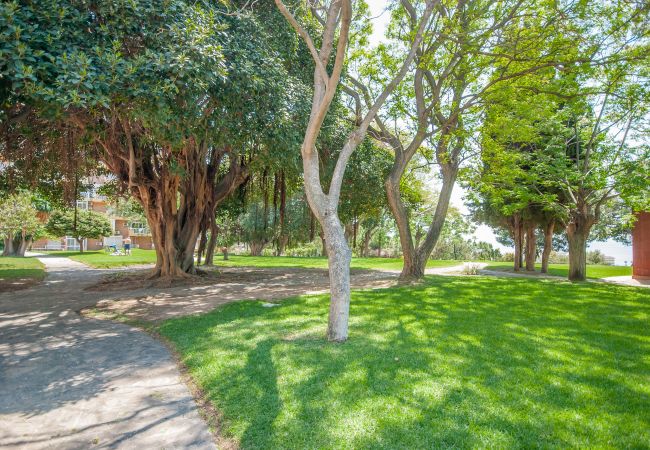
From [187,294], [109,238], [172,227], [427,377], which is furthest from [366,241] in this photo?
[109,238]

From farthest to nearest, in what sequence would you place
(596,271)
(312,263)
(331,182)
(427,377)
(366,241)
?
1. (366,241)
2. (312,263)
3. (596,271)
4. (331,182)
5. (427,377)

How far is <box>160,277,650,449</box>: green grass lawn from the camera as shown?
9.36ft

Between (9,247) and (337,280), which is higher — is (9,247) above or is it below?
below

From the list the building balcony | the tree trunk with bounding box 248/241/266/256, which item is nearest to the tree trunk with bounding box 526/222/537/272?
the tree trunk with bounding box 248/241/266/256

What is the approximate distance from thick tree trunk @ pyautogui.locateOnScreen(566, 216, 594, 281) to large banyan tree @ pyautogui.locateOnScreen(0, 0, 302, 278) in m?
10.1

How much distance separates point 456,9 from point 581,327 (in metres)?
7.74

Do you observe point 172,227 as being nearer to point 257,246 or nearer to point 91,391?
point 91,391

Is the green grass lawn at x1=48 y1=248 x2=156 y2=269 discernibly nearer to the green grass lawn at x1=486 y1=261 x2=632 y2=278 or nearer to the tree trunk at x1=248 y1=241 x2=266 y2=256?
the tree trunk at x1=248 y1=241 x2=266 y2=256

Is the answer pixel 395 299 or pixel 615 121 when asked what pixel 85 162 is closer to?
pixel 395 299

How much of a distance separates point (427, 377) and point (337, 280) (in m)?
1.75

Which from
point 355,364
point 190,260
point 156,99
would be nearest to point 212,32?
point 156,99

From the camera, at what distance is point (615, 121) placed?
41.1 ft

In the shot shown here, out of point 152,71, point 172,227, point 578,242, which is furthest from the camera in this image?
point 578,242

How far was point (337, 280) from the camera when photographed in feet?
17.0
